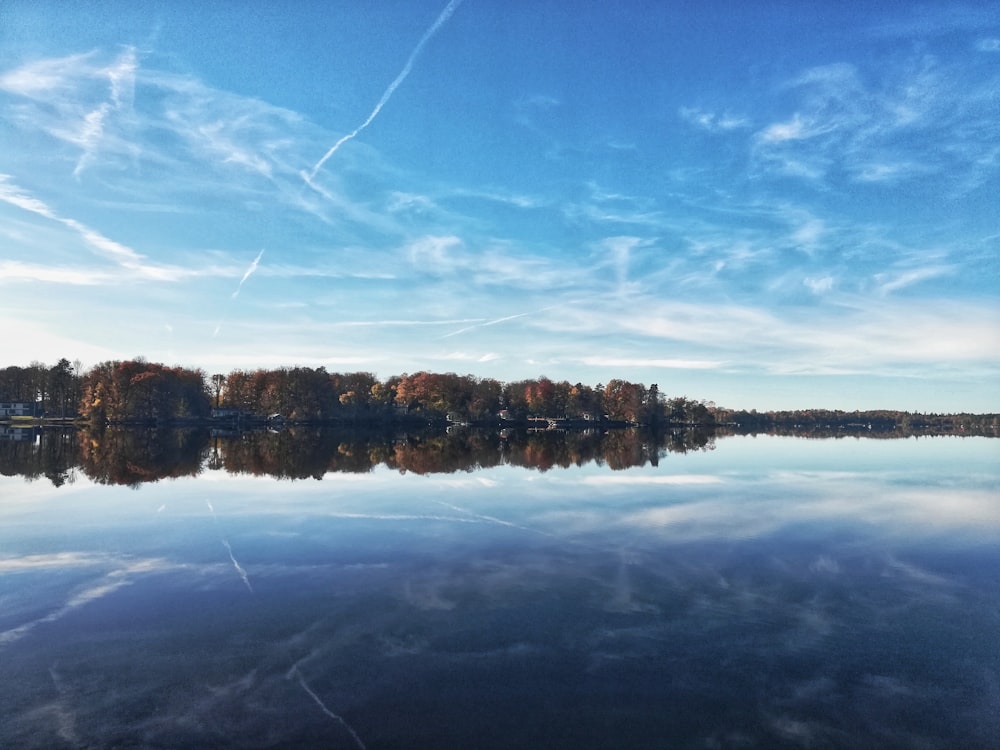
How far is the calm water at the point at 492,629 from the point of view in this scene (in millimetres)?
8664

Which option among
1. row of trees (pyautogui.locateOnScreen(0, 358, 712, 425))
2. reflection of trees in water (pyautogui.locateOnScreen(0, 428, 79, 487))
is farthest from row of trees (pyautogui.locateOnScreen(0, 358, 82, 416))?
reflection of trees in water (pyautogui.locateOnScreen(0, 428, 79, 487))

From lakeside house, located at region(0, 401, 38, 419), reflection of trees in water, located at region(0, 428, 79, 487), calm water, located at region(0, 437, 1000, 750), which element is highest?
lakeside house, located at region(0, 401, 38, 419)

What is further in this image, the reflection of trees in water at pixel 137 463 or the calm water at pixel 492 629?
the reflection of trees in water at pixel 137 463

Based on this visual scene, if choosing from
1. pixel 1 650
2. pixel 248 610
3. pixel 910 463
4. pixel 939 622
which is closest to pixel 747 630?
pixel 939 622

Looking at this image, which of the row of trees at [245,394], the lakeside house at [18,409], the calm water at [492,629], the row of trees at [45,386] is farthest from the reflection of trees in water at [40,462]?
the lakeside house at [18,409]

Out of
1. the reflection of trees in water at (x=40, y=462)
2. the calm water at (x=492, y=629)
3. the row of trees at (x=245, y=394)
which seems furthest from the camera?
the row of trees at (x=245, y=394)

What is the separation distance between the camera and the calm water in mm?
8664

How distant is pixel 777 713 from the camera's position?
9.10 meters

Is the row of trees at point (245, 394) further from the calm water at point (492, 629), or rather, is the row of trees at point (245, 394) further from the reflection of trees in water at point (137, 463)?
the calm water at point (492, 629)

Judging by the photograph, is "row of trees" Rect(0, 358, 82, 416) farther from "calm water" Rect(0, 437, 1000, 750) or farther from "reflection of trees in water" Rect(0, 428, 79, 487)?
"calm water" Rect(0, 437, 1000, 750)

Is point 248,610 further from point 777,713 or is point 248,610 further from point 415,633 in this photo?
point 777,713

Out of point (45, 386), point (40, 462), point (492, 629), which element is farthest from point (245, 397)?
point (492, 629)

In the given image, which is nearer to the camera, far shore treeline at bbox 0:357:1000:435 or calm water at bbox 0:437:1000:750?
calm water at bbox 0:437:1000:750

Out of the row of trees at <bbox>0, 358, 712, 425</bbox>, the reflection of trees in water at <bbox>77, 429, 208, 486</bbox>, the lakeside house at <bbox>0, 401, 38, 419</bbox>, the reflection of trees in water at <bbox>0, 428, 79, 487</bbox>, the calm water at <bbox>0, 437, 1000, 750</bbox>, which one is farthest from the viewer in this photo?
the lakeside house at <bbox>0, 401, 38, 419</bbox>
